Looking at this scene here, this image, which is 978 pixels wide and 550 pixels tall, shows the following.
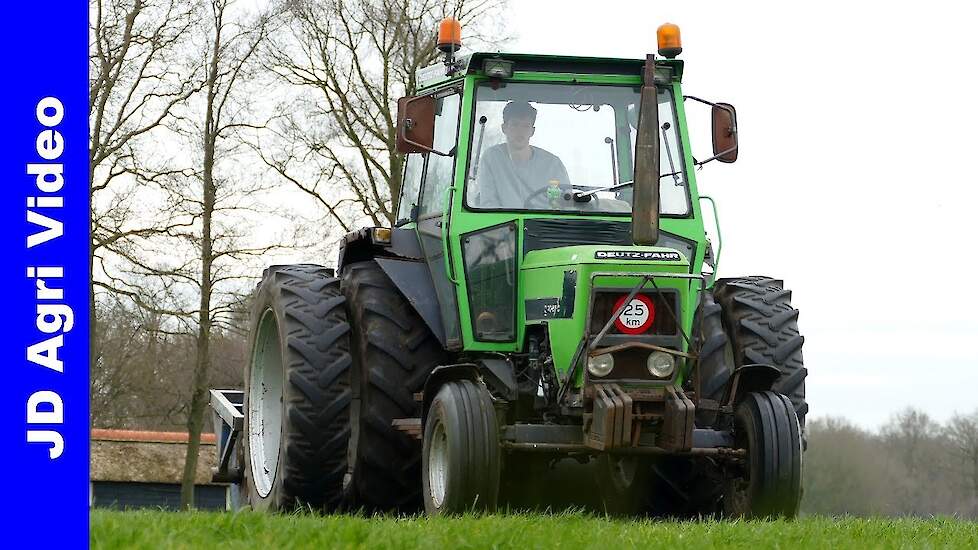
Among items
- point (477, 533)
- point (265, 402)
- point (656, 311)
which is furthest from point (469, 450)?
point (265, 402)

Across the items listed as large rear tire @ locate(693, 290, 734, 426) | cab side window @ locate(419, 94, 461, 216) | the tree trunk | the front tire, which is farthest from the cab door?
the tree trunk

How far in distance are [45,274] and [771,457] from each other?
14.8 ft

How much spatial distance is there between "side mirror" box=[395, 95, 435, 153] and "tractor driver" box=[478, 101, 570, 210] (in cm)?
39

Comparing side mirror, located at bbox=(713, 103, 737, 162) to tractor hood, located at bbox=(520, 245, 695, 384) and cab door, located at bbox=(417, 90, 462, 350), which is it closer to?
tractor hood, located at bbox=(520, 245, 695, 384)

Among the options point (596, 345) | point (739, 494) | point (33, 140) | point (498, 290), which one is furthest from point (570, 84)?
point (33, 140)

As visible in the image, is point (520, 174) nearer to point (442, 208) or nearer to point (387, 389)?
point (442, 208)

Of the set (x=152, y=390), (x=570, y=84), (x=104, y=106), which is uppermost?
(x=104, y=106)

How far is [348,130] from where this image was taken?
27375 millimetres

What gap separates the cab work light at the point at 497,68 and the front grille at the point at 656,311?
1.67 m

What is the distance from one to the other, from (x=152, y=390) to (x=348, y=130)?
12.2 meters

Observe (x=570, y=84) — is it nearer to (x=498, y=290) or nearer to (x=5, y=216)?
(x=498, y=290)

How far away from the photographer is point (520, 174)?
873 cm

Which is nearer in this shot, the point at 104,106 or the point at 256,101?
the point at 104,106

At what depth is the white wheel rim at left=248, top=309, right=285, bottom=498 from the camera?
1040cm
